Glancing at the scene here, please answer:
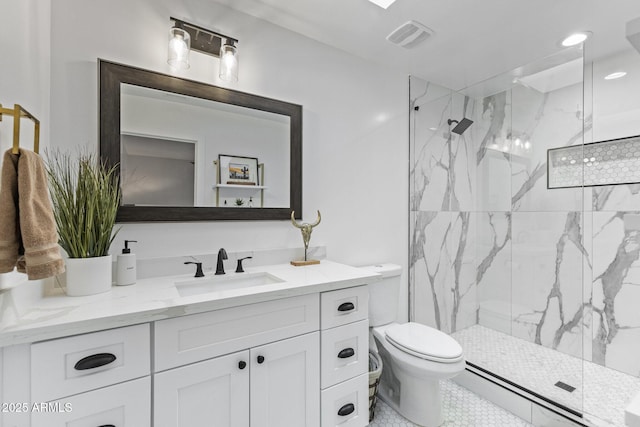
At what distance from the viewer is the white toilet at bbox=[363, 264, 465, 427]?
1.58m

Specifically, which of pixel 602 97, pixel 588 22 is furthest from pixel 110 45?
pixel 602 97

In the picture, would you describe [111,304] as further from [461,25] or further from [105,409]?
[461,25]

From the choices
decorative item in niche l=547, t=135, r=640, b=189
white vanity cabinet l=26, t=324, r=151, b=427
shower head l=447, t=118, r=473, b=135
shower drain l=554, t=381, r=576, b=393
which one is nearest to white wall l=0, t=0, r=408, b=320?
shower head l=447, t=118, r=473, b=135

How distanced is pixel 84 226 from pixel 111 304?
13.3 inches

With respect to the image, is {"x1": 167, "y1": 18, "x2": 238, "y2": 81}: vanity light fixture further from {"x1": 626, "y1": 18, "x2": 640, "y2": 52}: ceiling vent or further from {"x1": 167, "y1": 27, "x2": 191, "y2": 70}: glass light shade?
{"x1": 626, "y1": 18, "x2": 640, "y2": 52}: ceiling vent

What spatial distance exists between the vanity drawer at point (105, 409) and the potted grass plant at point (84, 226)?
1.25 feet

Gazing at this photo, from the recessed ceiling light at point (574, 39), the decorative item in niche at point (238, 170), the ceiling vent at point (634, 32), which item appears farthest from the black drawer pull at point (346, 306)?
the ceiling vent at point (634, 32)

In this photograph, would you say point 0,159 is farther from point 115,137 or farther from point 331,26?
point 331,26

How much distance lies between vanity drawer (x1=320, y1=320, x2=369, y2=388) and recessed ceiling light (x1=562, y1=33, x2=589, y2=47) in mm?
2246

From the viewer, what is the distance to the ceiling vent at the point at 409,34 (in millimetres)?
1759

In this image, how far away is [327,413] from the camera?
1359 mm

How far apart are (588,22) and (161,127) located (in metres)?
2.52

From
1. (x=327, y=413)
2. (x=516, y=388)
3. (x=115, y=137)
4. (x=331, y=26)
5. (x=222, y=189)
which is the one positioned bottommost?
(x=516, y=388)

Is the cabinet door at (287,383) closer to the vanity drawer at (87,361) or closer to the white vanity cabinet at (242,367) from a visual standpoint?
the white vanity cabinet at (242,367)
